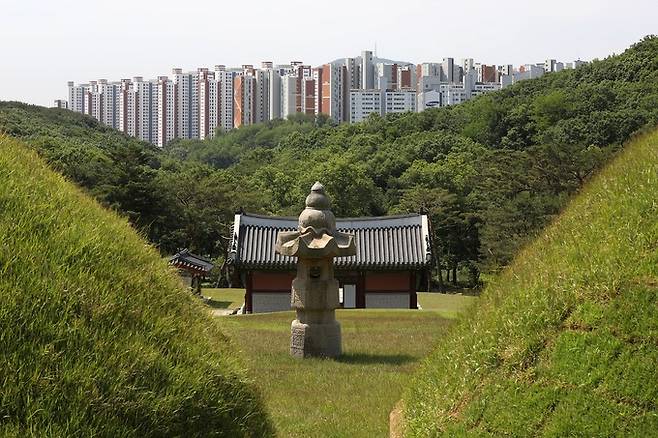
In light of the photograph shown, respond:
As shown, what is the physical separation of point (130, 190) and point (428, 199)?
14.3 metres

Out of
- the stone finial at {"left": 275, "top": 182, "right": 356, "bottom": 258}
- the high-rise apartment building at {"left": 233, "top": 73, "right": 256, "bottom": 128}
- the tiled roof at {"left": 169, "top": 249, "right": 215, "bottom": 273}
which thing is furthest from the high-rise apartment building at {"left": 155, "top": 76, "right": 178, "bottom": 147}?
the stone finial at {"left": 275, "top": 182, "right": 356, "bottom": 258}

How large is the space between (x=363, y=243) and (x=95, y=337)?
1824 centimetres

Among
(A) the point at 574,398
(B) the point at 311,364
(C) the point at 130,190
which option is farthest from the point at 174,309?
(C) the point at 130,190

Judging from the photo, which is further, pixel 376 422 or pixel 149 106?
pixel 149 106

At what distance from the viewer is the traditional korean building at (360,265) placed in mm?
20938

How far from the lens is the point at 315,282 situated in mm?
10320

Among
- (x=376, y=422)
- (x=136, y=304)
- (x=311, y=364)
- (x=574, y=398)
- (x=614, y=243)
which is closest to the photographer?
(x=136, y=304)

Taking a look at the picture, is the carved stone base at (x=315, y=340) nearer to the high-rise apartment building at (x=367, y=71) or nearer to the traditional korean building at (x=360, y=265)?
the traditional korean building at (x=360, y=265)

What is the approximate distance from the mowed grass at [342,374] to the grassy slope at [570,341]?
825 mm

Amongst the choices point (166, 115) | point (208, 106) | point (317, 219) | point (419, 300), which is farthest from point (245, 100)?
point (317, 219)

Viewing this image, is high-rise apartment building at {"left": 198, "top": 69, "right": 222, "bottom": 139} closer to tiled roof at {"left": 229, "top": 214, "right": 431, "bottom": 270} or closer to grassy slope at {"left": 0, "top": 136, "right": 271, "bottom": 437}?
tiled roof at {"left": 229, "top": 214, "right": 431, "bottom": 270}

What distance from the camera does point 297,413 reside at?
6699mm

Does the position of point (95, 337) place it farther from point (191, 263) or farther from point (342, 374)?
point (191, 263)

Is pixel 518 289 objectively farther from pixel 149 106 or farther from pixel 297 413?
pixel 149 106
